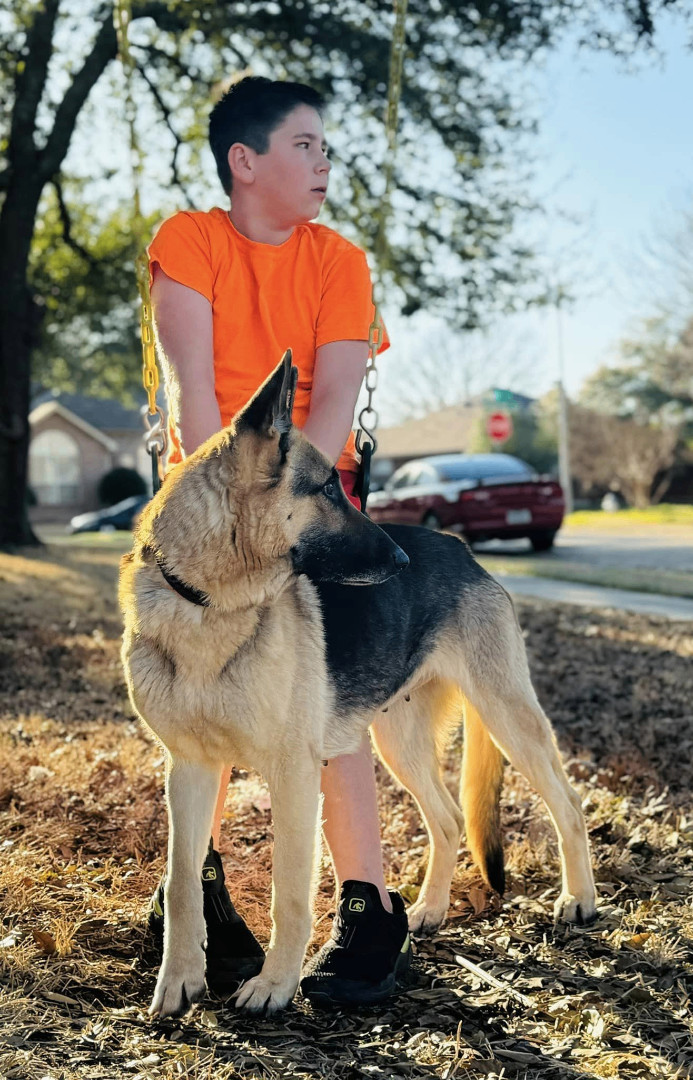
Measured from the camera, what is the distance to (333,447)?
2900 millimetres

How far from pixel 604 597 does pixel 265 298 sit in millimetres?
8952

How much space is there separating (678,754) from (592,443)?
38.9m

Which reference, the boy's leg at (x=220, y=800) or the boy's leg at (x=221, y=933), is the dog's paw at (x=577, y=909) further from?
the boy's leg at (x=220, y=800)

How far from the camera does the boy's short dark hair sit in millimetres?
2971

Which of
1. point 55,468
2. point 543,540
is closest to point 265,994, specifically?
point 543,540

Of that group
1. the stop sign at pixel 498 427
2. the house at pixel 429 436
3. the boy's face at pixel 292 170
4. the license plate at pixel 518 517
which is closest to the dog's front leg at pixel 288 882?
the boy's face at pixel 292 170

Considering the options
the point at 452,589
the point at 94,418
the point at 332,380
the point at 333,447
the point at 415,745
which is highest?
the point at 94,418

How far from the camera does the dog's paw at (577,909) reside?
10.9ft

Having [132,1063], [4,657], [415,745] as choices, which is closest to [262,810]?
[415,745]

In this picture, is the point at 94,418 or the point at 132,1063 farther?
the point at 94,418

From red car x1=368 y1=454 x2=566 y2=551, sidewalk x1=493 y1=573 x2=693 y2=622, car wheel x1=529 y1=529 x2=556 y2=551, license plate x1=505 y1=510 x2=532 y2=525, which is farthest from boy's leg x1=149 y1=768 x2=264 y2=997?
car wheel x1=529 y1=529 x2=556 y2=551

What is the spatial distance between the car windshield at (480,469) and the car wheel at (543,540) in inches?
46.8

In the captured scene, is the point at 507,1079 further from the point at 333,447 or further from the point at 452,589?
the point at 333,447

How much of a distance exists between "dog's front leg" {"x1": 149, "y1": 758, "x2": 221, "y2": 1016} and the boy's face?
1.69 m
